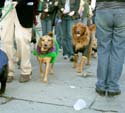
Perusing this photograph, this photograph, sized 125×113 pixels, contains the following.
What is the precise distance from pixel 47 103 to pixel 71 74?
6.79 ft

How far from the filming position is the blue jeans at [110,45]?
5.72m

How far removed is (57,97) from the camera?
593 centimetres

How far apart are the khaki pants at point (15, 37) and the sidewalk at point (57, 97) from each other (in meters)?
0.39

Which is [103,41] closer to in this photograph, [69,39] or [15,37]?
[15,37]

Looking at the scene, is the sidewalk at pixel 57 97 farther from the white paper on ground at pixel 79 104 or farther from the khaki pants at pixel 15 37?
the khaki pants at pixel 15 37

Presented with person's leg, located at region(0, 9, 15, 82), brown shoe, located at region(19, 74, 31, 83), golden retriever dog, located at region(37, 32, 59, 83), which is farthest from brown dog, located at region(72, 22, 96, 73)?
person's leg, located at region(0, 9, 15, 82)

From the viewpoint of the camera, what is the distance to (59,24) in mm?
9617

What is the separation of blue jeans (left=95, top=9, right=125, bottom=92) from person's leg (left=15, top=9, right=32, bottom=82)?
1.36 metres

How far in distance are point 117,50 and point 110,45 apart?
0.43 ft

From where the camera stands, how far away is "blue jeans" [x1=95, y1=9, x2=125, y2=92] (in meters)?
5.72

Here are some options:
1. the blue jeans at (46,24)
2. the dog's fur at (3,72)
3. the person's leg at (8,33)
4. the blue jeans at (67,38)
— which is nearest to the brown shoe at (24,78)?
the person's leg at (8,33)

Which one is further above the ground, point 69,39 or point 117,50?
point 117,50

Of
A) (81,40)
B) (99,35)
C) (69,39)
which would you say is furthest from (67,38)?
(99,35)

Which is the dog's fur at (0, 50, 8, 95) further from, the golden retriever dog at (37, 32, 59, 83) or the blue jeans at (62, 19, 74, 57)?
the blue jeans at (62, 19, 74, 57)
